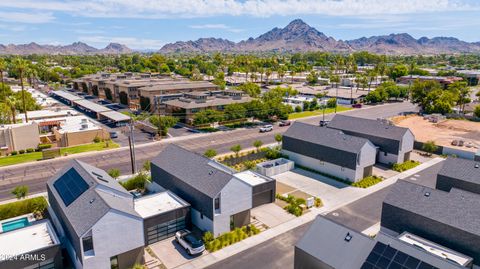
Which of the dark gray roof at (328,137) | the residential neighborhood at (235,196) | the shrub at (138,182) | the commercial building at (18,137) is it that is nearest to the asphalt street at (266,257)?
the residential neighborhood at (235,196)

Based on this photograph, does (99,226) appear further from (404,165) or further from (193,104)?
(193,104)

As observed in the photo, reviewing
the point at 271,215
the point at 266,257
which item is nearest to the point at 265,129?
the point at 271,215

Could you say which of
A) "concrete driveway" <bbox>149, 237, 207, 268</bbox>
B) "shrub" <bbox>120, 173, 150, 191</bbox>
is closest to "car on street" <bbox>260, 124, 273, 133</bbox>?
"shrub" <bbox>120, 173, 150, 191</bbox>

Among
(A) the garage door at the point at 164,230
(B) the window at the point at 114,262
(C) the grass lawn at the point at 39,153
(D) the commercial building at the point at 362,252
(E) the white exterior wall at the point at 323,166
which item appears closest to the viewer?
(D) the commercial building at the point at 362,252

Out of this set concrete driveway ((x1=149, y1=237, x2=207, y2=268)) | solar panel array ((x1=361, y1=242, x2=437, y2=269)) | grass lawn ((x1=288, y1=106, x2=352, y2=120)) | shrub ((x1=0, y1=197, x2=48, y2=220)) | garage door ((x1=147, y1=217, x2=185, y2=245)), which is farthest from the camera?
grass lawn ((x1=288, y1=106, x2=352, y2=120))

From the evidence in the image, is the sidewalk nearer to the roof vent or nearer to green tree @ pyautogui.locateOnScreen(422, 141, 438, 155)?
the roof vent

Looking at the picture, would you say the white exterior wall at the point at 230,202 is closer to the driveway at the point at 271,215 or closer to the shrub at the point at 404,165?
the driveway at the point at 271,215
